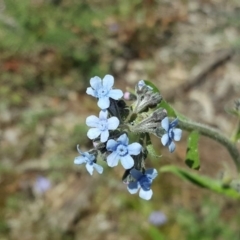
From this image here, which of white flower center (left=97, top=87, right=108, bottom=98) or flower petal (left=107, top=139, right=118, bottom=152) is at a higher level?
white flower center (left=97, top=87, right=108, bottom=98)

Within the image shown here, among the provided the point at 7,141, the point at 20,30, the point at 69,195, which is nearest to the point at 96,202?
the point at 69,195

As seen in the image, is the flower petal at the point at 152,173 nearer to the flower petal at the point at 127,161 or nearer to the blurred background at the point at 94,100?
the flower petal at the point at 127,161

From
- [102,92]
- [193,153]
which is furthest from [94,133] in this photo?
[193,153]

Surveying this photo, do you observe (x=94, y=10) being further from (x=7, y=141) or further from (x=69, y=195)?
(x=69, y=195)

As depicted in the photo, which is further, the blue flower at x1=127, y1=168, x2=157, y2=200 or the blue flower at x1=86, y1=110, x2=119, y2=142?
the blue flower at x1=127, y1=168, x2=157, y2=200

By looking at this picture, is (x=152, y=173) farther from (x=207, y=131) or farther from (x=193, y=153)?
(x=207, y=131)

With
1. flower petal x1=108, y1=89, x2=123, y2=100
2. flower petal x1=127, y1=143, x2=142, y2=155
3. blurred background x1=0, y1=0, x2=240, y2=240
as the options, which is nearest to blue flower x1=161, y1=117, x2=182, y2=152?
flower petal x1=127, y1=143, x2=142, y2=155

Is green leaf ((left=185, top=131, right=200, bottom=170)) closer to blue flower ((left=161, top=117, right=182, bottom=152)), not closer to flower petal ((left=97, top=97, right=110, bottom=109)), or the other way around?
blue flower ((left=161, top=117, right=182, bottom=152))
